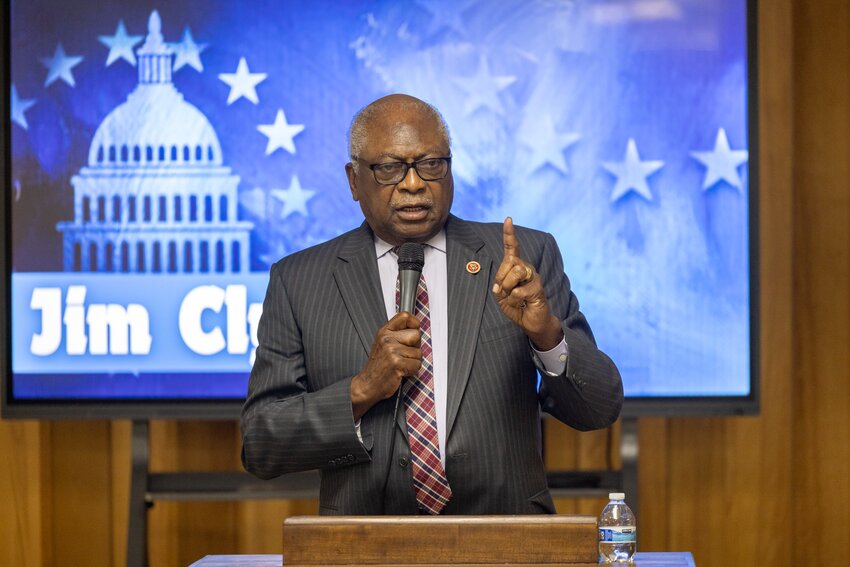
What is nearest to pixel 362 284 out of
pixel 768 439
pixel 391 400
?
pixel 391 400

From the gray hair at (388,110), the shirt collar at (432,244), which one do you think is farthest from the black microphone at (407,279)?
the gray hair at (388,110)

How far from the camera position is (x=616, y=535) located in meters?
1.82

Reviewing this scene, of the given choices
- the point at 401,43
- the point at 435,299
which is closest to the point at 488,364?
the point at 435,299

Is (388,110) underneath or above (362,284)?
above

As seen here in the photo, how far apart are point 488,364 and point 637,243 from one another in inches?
60.1

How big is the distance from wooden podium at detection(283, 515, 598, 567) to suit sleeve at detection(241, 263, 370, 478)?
329 mm

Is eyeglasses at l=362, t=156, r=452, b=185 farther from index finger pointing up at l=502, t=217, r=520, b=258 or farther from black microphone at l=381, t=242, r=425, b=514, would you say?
index finger pointing up at l=502, t=217, r=520, b=258

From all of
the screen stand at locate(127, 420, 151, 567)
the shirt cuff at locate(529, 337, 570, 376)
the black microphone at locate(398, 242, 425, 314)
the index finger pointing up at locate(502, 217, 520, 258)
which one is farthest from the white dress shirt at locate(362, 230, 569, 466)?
the screen stand at locate(127, 420, 151, 567)

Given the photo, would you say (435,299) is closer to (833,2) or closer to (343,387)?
(343,387)

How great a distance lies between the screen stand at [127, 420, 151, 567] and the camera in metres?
3.54

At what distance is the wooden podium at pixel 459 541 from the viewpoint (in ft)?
5.49

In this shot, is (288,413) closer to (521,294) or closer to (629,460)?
(521,294)

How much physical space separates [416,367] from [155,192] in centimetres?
191

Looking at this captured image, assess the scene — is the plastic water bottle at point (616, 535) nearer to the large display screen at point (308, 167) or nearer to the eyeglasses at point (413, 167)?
the eyeglasses at point (413, 167)
